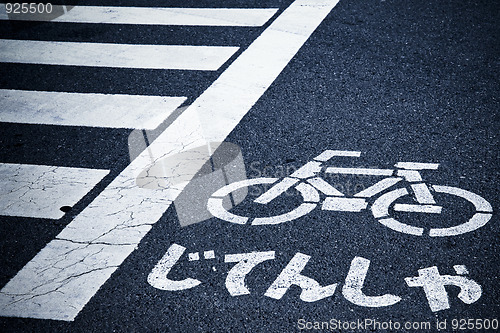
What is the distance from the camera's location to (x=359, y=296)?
3223 millimetres

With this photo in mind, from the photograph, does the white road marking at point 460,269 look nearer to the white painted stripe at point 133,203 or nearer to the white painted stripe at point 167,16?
the white painted stripe at point 133,203

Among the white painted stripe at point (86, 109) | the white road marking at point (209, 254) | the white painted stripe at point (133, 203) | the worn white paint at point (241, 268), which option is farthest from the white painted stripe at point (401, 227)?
the white painted stripe at point (86, 109)

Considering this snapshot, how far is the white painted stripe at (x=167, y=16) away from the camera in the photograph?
→ 7211mm

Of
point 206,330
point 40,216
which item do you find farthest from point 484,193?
point 40,216

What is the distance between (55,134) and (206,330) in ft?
8.86

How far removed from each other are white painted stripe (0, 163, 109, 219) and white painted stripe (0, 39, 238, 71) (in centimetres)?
200

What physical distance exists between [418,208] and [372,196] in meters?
0.32

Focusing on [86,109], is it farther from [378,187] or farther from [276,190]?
[378,187]

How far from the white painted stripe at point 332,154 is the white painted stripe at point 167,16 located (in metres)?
2.98

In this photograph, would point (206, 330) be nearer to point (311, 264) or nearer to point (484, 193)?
point (311, 264)

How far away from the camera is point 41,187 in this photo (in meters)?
4.38

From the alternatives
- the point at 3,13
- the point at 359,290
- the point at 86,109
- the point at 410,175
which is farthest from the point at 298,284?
the point at 3,13

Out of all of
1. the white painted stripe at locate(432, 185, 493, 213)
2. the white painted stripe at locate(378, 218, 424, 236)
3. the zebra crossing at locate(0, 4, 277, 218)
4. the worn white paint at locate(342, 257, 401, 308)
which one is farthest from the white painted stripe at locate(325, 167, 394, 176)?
the zebra crossing at locate(0, 4, 277, 218)

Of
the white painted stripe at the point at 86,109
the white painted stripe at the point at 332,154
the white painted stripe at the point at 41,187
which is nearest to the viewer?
the white painted stripe at the point at 41,187
